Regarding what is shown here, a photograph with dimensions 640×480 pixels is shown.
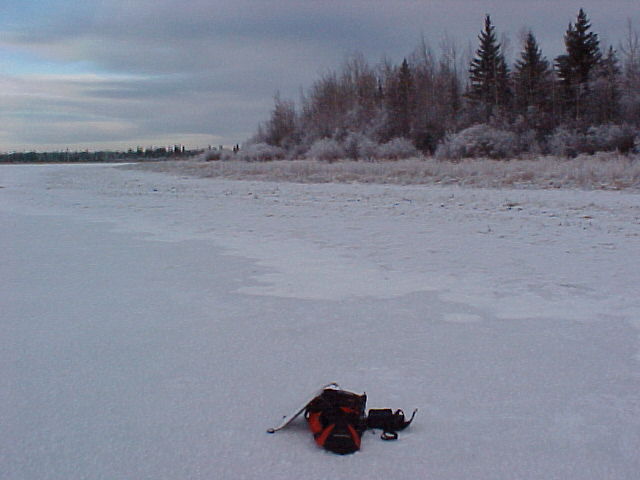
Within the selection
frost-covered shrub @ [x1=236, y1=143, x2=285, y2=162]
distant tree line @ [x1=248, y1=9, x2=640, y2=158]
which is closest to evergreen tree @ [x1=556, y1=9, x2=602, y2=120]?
distant tree line @ [x1=248, y1=9, x2=640, y2=158]

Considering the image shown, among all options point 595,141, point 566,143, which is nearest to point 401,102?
point 566,143

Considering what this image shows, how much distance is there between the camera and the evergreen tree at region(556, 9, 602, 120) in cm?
4825

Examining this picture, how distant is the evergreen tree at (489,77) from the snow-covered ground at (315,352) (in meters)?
46.4

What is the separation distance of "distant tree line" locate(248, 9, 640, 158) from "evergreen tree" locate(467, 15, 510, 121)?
0.10m

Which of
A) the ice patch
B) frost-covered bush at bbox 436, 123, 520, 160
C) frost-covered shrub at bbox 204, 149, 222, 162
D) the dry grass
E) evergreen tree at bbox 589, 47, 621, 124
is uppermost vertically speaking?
evergreen tree at bbox 589, 47, 621, 124

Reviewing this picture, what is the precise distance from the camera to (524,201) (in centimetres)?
1320

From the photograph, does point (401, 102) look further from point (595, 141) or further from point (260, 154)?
point (595, 141)

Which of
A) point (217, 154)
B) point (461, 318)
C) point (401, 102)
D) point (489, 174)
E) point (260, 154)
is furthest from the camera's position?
point (401, 102)

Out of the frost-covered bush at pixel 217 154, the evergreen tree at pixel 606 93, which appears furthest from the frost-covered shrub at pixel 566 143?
the frost-covered bush at pixel 217 154

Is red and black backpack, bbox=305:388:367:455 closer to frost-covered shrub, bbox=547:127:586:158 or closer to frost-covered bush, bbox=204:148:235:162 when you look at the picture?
frost-covered shrub, bbox=547:127:586:158

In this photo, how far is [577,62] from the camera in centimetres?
4906

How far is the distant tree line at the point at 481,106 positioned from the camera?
37312 mm

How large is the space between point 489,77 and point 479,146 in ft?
71.2

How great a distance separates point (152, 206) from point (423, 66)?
173ft
